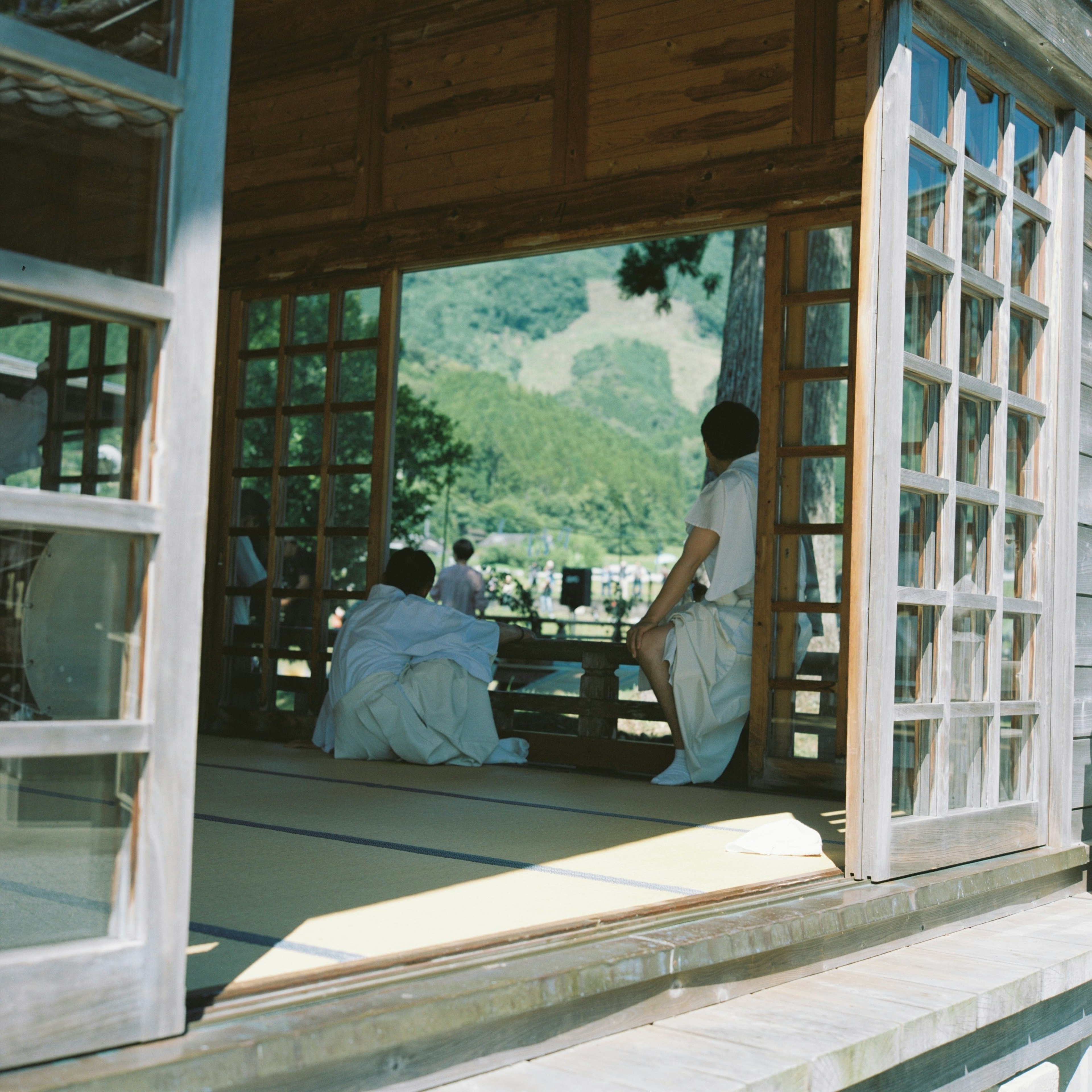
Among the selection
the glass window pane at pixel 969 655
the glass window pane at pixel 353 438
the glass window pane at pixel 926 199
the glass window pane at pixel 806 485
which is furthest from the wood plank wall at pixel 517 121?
the glass window pane at pixel 969 655

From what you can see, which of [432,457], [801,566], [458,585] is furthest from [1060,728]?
[432,457]

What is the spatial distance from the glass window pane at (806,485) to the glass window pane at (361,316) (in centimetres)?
196

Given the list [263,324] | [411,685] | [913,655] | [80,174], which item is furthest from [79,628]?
[263,324]

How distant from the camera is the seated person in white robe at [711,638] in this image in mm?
4367

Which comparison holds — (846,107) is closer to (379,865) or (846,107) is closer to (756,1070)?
(379,865)

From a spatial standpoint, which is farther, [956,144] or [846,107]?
[846,107]

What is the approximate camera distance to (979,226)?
3.07 metres

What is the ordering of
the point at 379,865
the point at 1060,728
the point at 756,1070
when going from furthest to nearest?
the point at 1060,728 → the point at 379,865 → the point at 756,1070

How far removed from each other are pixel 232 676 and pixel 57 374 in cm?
437

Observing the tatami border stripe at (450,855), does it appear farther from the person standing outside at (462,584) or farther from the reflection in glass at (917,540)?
the person standing outside at (462,584)

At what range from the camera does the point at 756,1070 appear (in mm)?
1887

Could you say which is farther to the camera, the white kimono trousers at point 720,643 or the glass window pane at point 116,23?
the white kimono trousers at point 720,643

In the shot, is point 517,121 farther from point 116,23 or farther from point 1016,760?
point 116,23

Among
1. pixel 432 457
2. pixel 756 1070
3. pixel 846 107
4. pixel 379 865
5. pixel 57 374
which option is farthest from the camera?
pixel 432 457
